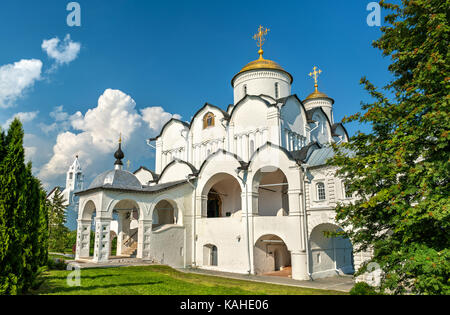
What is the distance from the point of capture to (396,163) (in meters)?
6.20

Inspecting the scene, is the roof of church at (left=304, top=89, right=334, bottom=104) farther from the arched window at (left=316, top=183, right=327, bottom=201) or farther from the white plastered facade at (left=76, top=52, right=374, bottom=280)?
the arched window at (left=316, top=183, right=327, bottom=201)

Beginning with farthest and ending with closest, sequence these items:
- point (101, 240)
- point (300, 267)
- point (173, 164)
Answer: point (173, 164) → point (101, 240) → point (300, 267)

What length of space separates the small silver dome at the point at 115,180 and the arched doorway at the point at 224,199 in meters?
5.74

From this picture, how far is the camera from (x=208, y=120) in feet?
79.6

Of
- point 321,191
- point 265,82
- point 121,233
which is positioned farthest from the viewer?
point 265,82

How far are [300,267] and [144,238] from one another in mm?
9070

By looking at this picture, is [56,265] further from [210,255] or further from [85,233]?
[210,255]

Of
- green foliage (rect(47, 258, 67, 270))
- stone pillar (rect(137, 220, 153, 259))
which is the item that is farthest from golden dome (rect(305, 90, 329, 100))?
green foliage (rect(47, 258, 67, 270))

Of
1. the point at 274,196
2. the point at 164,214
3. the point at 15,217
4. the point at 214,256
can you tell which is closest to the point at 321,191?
the point at 274,196

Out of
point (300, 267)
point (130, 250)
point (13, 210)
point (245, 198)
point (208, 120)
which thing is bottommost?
point (300, 267)

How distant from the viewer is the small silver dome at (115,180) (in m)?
19.0

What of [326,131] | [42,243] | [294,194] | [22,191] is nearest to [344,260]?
[294,194]

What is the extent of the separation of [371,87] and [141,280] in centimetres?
1023
